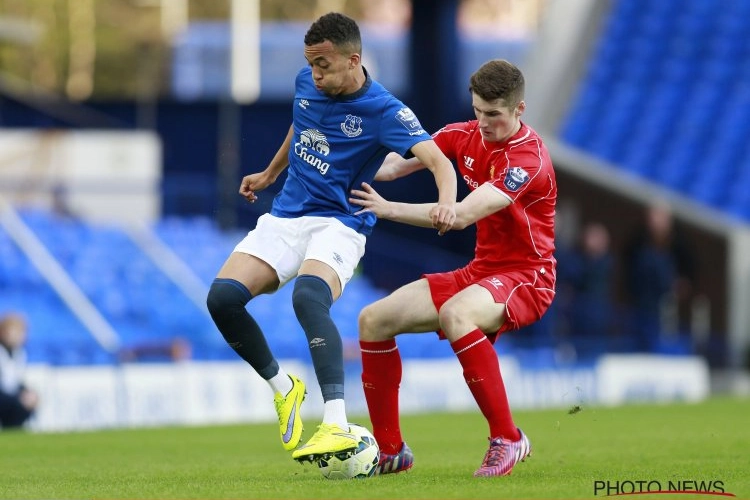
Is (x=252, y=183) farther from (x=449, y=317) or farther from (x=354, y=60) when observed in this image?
(x=449, y=317)

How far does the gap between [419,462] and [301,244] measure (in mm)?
1851

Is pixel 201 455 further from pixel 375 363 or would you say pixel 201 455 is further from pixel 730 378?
pixel 730 378

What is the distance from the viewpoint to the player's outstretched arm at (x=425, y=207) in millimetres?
7168

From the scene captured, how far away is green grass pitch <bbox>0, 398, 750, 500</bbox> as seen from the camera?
673 centimetres

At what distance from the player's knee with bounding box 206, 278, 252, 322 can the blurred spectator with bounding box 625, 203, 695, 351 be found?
47.6ft

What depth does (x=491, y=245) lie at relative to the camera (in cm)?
791

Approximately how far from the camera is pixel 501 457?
738 cm

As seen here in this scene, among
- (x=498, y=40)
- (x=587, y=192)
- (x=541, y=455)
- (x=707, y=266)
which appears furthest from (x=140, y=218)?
(x=541, y=455)

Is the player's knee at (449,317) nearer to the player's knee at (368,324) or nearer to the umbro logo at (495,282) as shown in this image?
the umbro logo at (495,282)

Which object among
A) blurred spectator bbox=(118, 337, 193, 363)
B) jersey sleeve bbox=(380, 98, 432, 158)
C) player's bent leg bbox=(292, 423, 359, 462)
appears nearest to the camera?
player's bent leg bbox=(292, 423, 359, 462)

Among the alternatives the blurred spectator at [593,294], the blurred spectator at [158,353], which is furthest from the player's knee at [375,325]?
the blurred spectator at [593,294]

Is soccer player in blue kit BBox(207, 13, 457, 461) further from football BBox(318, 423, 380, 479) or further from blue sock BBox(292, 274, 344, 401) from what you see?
football BBox(318, 423, 380, 479)

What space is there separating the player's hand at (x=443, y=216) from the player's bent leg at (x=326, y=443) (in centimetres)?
106

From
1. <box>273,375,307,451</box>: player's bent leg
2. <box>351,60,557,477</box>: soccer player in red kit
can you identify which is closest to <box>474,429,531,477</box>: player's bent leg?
<box>351,60,557,477</box>: soccer player in red kit
